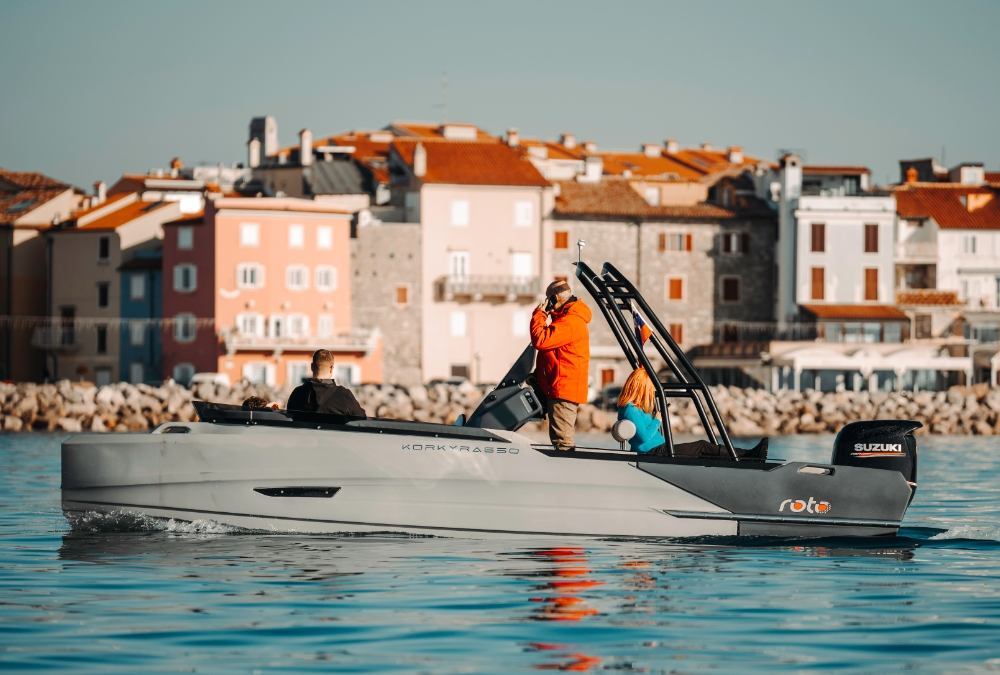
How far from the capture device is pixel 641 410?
14.2 meters

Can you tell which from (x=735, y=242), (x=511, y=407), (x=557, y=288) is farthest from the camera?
(x=735, y=242)

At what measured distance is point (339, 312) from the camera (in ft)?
238

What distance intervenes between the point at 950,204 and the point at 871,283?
25.5ft

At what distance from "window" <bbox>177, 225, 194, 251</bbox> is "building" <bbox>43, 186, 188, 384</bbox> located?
3411 mm

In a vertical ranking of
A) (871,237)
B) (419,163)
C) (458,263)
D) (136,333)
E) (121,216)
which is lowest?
(136,333)

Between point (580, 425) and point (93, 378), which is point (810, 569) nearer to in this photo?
point (580, 425)

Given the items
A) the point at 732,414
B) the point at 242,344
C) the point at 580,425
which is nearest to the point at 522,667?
the point at 580,425

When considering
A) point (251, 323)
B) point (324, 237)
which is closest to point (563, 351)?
point (251, 323)

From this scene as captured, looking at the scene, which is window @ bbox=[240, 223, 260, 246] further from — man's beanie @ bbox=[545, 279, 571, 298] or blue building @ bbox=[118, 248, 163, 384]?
man's beanie @ bbox=[545, 279, 571, 298]

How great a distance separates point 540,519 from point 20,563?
3.75m

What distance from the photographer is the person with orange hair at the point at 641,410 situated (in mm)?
14125

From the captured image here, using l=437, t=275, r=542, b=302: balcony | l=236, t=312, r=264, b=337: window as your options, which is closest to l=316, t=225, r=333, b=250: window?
l=236, t=312, r=264, b=337: window

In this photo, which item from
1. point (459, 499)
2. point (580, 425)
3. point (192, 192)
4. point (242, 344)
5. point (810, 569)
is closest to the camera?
point (810, 569)

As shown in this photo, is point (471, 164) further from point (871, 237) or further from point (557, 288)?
point (557, 288)
